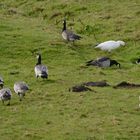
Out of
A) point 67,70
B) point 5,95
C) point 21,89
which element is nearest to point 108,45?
point 67,70

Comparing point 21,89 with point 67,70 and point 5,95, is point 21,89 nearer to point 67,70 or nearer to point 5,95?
point 5,95

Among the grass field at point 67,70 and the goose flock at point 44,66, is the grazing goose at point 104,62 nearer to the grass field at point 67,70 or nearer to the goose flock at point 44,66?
the goose flock at point 44,66

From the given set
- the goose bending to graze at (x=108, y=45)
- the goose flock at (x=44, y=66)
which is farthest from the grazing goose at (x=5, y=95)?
the goose bending to graze at (x=108, y=45)

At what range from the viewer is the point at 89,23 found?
3809cm

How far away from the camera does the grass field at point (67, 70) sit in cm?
1758

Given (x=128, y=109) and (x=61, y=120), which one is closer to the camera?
(x=61, y=120)

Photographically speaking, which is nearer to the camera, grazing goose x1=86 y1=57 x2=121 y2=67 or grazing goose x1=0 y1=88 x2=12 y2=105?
grazing goose x1=0 y1=88 x2=12 y2=105

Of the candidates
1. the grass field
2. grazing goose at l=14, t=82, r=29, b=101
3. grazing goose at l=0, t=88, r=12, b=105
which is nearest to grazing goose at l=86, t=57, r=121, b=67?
the grass field

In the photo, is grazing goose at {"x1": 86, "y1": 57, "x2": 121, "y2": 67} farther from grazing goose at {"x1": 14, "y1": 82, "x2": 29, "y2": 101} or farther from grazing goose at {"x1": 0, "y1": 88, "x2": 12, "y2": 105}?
grazing goose at {"x1": 0, "y1": 88, "x2": 12, "y2": 105}

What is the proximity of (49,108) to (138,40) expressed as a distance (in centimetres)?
1496

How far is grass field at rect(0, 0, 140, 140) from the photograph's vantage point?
17.6 meters

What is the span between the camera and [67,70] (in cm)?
2728

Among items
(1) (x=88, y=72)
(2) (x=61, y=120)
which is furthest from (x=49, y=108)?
(1) (x=88, y=72)

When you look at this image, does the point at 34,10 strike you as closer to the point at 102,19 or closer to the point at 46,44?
the point at 102,19
